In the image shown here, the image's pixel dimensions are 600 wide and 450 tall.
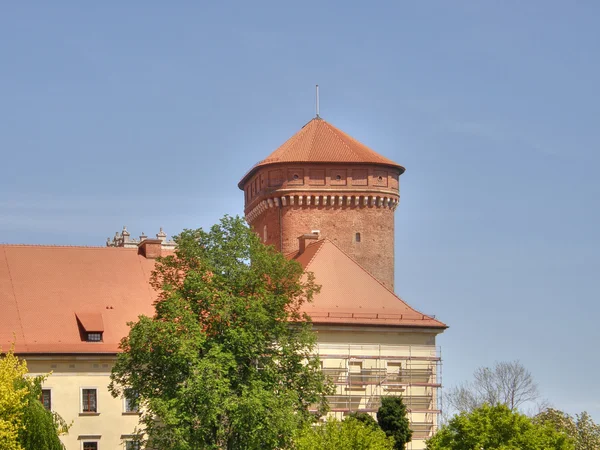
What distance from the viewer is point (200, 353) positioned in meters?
54.5

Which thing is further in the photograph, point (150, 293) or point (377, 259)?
point (377, 259)

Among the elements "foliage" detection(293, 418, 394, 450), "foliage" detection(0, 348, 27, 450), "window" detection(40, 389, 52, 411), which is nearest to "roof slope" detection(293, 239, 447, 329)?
"window" detection(40, 389, 52, 411)

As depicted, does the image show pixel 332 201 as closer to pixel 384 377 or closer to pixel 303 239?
pixel 303 239

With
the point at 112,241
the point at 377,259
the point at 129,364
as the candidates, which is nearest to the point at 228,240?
the point at 129,364

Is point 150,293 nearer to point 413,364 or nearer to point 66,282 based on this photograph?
point 66,282

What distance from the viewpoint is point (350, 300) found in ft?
222

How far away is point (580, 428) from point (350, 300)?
48.4ft

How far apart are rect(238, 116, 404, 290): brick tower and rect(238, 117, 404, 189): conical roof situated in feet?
0.18

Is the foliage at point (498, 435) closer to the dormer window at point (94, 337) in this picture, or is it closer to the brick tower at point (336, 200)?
the dormer window at point (94, 337)

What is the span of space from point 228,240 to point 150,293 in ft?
38.8

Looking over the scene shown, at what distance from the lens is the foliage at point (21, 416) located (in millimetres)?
46969

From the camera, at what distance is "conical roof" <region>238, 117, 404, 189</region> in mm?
81688

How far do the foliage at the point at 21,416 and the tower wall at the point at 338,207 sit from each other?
3143cm

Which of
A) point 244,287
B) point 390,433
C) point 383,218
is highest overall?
point 383,218
